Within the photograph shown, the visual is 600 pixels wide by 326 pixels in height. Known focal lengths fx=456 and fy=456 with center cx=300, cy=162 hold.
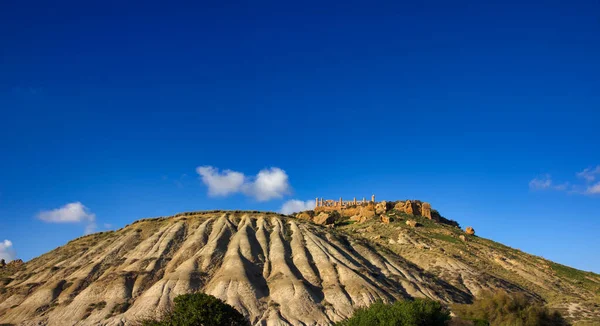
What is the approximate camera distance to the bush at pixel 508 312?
160 feet

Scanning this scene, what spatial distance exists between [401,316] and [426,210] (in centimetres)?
7543

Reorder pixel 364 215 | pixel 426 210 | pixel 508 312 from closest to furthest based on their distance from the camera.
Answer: pixel 508 312, pixel 364 215, pixel 426 210

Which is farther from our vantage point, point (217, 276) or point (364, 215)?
point (364, 215)

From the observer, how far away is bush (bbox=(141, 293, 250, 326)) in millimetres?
32281

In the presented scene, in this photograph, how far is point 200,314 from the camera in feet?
107

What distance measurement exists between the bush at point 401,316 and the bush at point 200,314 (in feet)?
32.0

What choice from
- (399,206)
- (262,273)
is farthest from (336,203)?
(262,273)

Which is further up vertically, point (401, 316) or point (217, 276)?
point (217, 276)

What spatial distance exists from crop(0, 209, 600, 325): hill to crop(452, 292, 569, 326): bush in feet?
19.9

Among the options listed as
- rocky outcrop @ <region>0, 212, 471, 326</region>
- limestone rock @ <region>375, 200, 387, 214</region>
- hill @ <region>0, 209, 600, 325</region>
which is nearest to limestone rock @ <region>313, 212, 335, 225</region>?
limestone rock @ <region>375, 200, 387, 214</region>

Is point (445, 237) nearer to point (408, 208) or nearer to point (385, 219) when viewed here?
point (385, 219)

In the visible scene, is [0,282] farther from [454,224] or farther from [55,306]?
[454,224]

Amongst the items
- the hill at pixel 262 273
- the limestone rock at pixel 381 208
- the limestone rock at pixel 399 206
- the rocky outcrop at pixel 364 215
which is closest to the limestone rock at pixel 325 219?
the rocky outcrop at pixel 364 215

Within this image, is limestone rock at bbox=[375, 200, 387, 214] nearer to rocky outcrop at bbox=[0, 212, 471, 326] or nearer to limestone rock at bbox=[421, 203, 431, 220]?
limestone rock at bbox=[421, 203, 431, 220]
